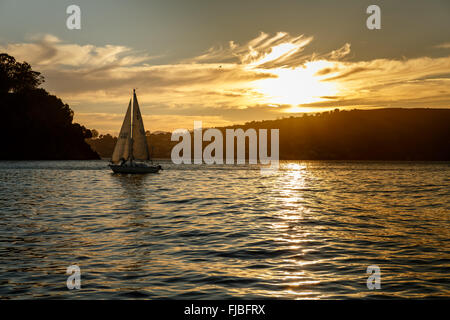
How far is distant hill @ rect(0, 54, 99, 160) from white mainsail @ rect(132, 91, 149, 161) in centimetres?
12922

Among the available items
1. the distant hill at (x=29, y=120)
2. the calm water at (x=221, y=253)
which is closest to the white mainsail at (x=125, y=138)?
the calm water at (x=221, y=253)

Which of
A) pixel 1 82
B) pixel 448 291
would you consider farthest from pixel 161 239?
pixel 1 82

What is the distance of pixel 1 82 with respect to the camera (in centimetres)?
18588

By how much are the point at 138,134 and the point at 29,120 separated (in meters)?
131

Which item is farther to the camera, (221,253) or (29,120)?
(29,120)

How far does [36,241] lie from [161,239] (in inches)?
224

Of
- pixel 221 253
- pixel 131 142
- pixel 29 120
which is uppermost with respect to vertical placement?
pixel 29 120

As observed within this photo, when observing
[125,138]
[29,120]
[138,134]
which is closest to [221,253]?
[138,134]

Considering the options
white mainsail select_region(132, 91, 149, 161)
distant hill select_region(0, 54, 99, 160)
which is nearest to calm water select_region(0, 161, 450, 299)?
white mainsail select_region(132, 91, 149, 161)

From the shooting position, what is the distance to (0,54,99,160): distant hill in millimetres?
184750

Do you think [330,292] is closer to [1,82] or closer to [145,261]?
[145,261]

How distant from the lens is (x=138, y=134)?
258ft

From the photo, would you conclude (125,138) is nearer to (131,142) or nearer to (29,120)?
(131,142)

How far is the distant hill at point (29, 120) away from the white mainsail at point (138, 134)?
129 metres
